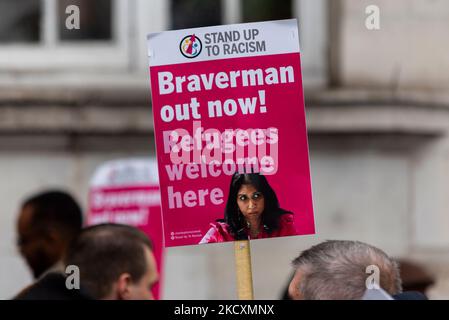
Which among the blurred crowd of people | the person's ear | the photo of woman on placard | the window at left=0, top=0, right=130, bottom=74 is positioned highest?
the window at left=0, top=0, right=130, bottom=74

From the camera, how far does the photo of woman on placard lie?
348 cm

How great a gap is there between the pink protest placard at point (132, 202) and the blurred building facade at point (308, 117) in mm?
1581

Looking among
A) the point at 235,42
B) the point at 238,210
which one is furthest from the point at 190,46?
the point at 238,210

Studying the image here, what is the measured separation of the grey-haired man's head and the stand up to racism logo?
576 mm

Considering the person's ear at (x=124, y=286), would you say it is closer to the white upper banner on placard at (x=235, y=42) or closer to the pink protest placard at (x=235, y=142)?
the pink protest placard at (x=235, y=142)

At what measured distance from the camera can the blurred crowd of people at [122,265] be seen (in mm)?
3398

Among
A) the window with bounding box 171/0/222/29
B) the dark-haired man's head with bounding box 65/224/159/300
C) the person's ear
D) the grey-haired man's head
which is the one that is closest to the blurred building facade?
the window with bounding box 171/0/222/29

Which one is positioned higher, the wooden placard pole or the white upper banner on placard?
the white upper banner on placard

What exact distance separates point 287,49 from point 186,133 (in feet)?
1.09

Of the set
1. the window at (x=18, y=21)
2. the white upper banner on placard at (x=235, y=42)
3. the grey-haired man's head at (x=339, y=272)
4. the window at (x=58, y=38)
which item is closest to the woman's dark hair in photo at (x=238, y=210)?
the grey-haired man's head at (x=339, y=272)

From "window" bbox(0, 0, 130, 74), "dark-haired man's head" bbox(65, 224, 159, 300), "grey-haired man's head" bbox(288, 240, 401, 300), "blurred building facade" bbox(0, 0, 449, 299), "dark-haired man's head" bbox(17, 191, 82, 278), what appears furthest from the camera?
"window" bbox(0, 0, 130, 74)

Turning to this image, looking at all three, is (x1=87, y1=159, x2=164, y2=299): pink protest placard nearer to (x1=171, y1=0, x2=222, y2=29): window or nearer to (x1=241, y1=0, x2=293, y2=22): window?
(x1=171, y1=0, x2=222, y2=29): window

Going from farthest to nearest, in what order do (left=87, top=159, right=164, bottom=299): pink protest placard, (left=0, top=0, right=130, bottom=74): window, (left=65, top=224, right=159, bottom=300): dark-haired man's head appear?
(left=0, top=0, right=130, bottom=74): window < (left=87, top=159, right=164, bottom=299): pink protest placard < (left=65, top=224, right=159, bottom=300): dark-haired man's head

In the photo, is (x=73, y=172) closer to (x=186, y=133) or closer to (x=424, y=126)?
(x=424, y=126)
